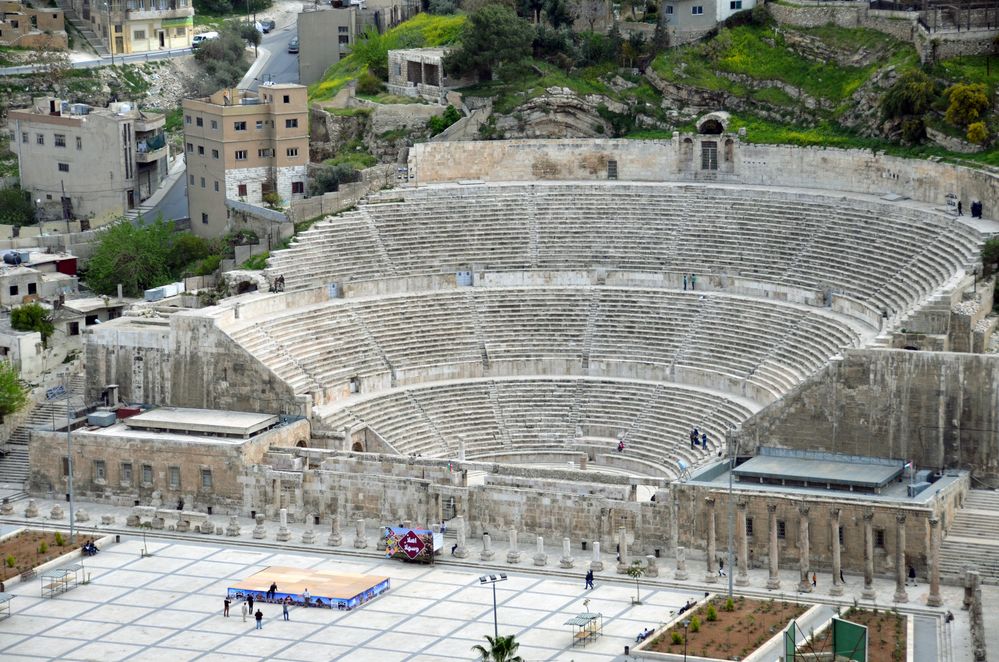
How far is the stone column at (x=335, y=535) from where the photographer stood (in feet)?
251

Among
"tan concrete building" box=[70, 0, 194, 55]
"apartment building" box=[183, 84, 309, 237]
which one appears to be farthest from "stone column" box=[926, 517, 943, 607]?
"tan concrete building" box=[70, 0, 194, 55]

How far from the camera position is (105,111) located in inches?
4311

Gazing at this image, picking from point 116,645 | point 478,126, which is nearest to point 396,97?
point 478,126

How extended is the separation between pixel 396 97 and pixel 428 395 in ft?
76.0

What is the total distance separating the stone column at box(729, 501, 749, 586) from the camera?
71625mm

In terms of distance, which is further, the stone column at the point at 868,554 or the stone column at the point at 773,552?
the stone column at the point at 773,552

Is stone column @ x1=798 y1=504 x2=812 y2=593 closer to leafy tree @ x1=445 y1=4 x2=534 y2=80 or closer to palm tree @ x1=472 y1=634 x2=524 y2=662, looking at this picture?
palm tree @ x1=472 y1=634 x2=524 y2=662

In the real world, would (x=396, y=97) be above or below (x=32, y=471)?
above

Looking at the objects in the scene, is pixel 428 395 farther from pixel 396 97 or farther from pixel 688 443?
pixel 396 97

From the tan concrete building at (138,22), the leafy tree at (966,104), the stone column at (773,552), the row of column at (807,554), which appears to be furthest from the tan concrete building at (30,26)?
the stone column at (773,552)

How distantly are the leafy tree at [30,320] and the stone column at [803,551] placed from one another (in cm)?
3665

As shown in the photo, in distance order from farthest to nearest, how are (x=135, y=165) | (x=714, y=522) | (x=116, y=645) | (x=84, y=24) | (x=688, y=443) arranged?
1. (x=84, y=24)
2. (x=135, y=165)
3. (x=688, y=443)
4. (x=714, y=522)
5. (x=116, y=645)

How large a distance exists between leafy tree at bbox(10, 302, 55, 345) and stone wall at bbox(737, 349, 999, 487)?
32.4 m

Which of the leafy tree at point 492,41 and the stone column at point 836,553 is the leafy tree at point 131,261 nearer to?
the leafy tree at point 492,41
